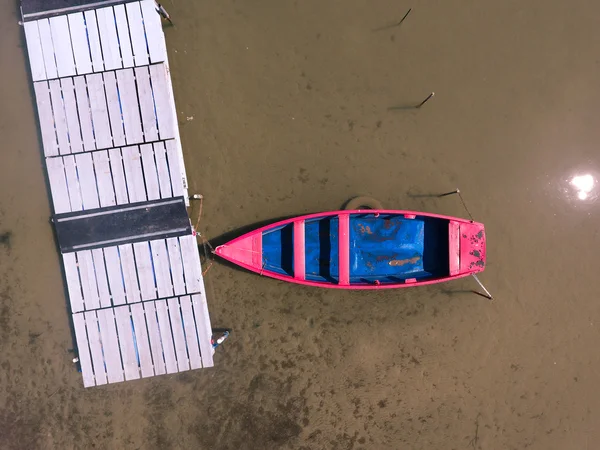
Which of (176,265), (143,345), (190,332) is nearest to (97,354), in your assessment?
(143,345)

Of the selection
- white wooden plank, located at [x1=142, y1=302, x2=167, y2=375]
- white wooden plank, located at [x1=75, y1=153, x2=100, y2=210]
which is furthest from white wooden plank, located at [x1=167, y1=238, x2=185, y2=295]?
white wooden plank, located at [x1=75, y1=153, x2=100, y2=210]

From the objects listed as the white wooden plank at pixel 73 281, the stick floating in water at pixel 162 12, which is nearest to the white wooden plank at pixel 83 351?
the white wooden plank at pixel 73 281

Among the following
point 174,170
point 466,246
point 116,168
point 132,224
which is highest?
point 116,168

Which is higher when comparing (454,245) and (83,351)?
(454,245)

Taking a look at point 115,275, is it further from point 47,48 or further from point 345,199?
point 345,199

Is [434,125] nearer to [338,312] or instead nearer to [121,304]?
[338,312]

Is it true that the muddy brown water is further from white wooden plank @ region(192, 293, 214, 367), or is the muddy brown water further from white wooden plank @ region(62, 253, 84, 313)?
white wooden plank @ region(62, 253, 84, 313)
